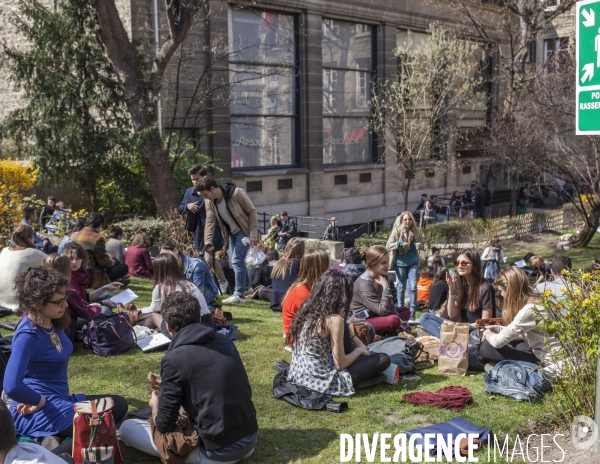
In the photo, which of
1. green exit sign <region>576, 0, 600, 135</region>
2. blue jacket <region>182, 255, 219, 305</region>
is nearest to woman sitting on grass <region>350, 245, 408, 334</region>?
blue jacket <region>182, 255, 219, 305</region>

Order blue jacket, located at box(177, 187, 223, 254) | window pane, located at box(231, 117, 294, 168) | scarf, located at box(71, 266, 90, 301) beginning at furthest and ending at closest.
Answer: window pane, located at box(231, 117, 294, 168)
blue jacket, located at box(177, 187, 223, 254)
scarf, located at box(71, 266, 90, 301)

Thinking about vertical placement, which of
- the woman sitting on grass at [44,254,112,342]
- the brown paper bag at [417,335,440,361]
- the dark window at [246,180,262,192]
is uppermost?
the dark window at [246,180,262,192]

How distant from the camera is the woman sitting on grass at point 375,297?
809 cm

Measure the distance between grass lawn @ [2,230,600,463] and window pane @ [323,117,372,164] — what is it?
19.1m

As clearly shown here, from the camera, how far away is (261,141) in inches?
942

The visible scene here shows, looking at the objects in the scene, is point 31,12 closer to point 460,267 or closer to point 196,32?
point 196,32

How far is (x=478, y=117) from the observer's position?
108 feet

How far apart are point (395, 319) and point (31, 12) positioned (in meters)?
13.7

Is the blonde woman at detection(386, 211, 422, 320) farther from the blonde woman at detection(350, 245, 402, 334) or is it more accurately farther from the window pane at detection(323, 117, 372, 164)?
the window pane at detection(323, 117, 372, 164)

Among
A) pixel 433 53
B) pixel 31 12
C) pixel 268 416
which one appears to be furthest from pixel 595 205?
pixel 268 416

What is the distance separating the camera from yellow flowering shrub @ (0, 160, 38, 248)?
1474cm

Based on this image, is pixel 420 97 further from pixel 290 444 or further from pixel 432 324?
pixel 290 444

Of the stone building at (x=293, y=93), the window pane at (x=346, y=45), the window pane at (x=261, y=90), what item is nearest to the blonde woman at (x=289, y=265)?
the stone building at (x=293, y=93)

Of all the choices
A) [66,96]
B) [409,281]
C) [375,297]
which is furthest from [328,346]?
[66,96]
